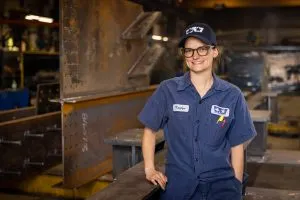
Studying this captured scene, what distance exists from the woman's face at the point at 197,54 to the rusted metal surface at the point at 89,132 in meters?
1.90

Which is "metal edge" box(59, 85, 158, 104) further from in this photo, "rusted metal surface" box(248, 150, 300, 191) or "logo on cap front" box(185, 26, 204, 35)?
"logo on cap front" box(185, 26, 204, 35)

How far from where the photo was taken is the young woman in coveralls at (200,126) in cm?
207

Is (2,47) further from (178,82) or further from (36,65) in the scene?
(178,82)

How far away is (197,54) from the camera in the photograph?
2.06m

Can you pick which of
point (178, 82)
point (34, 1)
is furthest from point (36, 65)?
point (178, 82)

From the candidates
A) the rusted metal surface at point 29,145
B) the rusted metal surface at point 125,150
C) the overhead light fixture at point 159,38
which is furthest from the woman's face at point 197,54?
the overhead light fixture at point 159,38

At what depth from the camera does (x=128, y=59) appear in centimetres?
538

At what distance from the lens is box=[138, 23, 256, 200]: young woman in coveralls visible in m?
2.07

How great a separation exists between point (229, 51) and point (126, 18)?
5.76 m

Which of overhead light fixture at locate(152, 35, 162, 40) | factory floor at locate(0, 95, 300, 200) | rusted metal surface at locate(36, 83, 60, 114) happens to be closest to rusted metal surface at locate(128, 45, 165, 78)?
rusted metal surface at locate(36, 83, 60, 114)

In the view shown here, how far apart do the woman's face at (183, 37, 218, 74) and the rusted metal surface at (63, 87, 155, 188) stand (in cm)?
190

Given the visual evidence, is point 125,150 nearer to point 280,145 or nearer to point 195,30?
point 195,30

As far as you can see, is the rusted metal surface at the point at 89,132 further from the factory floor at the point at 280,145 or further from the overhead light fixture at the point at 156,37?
the overhead light fixture at the point at 156,37

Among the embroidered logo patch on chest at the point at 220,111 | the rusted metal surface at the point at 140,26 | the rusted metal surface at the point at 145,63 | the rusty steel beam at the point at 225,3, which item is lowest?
the embroidered logo patch on chest at the point at 220,111
